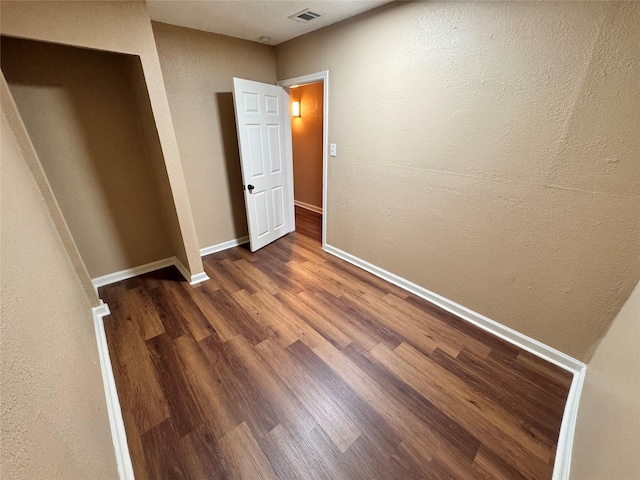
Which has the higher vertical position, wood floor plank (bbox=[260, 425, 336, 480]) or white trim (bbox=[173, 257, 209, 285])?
white trim (bbox=[173, 257, 209, 285])

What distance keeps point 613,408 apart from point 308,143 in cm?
445

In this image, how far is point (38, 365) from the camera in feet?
2.30

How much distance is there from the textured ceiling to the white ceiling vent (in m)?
0.04

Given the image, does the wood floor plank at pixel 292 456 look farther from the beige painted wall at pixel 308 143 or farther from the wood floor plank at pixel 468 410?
the beige painted wall at pixel 308 143

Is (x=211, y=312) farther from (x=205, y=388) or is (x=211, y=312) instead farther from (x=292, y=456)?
(x=292, y=456)

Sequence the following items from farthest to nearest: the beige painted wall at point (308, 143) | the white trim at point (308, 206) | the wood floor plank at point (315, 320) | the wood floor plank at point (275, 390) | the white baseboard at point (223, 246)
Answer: the white trim at point (308, 206) → the beige painted wall at point (308, 143) → the white baseboard at point (223, 246) → the wood floor plank at point (315, 320) → the wood floor plank at point (275, 390)

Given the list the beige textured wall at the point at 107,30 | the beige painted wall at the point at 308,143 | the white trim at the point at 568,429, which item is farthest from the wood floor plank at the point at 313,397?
the beige painted wall at the point at 308,143

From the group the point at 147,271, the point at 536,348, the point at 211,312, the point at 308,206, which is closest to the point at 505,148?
the point at 536,348

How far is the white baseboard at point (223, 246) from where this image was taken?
10.5 feet

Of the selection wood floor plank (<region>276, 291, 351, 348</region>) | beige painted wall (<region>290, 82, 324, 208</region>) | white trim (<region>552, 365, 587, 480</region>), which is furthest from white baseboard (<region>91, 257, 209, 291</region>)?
white trim (<region>552, 365, 587, 480</region>)

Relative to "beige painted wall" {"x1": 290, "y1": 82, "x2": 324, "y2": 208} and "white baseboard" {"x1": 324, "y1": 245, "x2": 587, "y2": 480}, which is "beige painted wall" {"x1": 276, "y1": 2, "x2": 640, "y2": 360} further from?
"beige painted wall" {"x1": 290, "y1": 82, "x2": 324, "y2": 208}

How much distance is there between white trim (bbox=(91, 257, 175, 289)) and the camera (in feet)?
8.46

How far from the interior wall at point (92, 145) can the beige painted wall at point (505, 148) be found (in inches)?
77.6

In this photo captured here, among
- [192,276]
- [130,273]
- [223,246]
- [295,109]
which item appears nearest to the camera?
[192,276]
